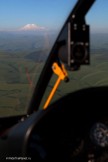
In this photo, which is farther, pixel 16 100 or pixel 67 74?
pixel 16 100

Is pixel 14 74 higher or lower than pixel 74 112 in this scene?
lower

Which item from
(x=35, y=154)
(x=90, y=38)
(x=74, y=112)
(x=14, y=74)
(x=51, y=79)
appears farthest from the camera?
(x=14, y=74)

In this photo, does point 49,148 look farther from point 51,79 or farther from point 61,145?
point 51,79

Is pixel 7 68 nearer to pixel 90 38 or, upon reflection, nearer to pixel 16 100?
pixel 16 100

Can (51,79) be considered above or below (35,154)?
below

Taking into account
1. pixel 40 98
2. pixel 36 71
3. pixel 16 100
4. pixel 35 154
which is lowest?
pixel 16 100

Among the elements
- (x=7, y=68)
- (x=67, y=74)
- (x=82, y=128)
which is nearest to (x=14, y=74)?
(x=7, y=68)

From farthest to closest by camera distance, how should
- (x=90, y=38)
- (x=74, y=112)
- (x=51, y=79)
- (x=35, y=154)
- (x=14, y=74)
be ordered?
(x=14, y=74) < (x=51, y=79) < (x=90, y=38) < (x=74, y=112) < (x=35, y=154)

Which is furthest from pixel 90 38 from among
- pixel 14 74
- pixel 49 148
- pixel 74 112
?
pixel 14 74

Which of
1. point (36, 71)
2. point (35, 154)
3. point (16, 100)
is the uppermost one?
point (35, 154)
